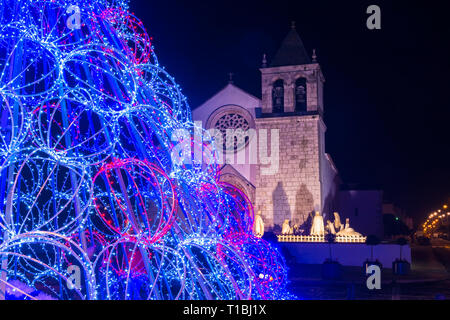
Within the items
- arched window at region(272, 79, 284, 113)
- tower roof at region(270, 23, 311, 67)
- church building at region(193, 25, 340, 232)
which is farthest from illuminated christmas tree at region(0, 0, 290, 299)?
tower roof at region(270, 23, 311, 67)

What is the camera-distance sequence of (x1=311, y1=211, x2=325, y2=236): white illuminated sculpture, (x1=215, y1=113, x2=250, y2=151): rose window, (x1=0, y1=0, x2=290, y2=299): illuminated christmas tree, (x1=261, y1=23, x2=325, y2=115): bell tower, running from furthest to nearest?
(x1=215, y1=113, x2=250, y2=151): rose window < (x1=261, y1=23, x2=325, y2=115): bell tower < (x1=311, y1=211, x2=325, y2=236): white illuminated sculpture < (x1=0, y1=0, x2=290, y2=299): illuminated christmas tree

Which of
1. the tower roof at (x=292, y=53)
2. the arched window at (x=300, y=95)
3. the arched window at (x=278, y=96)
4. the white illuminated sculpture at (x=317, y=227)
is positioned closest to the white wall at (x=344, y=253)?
the white illuminated sculpture at (x=317, y=227)

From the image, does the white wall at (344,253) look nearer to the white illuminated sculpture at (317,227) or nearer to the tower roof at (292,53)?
the white illuminated sculpture at (317,227)

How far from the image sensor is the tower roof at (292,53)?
30.0 meters

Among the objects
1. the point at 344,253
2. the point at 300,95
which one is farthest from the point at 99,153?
the point at 300,95

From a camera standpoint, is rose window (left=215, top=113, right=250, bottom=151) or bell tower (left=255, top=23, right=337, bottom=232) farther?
rose window (left=215, top=113, right=250, bottom=151)

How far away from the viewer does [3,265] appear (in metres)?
7.17

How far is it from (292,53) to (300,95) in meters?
2.84

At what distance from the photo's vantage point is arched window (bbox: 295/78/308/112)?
29.9 m

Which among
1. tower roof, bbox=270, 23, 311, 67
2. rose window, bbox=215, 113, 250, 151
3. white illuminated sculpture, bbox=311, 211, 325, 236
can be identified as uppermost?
tower roof, bbox=270, 23, 311, 67

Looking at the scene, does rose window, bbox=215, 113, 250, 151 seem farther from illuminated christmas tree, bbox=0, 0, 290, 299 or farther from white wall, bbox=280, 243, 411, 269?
illuminated christmas tree, bbox=0, 0, 290, 299

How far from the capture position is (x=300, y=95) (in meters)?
30.1
